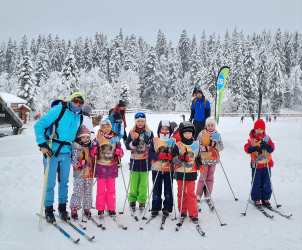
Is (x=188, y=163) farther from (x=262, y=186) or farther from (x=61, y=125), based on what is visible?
(x=61, y=125)

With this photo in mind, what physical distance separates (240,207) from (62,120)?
3834 mm

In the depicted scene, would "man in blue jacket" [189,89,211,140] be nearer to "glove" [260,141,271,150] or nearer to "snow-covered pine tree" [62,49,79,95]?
"glove" [260,141,271,150]

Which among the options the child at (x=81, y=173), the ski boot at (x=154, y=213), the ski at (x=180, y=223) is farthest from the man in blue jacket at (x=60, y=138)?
the ski at (x=180, y=223)

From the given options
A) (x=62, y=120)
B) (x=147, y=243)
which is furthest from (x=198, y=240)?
(x=62, y=120)

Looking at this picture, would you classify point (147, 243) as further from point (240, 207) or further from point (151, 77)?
point (151, 77)

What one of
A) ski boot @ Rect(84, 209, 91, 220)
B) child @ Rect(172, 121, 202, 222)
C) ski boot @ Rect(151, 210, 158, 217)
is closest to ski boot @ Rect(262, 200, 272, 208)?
child @ Rect(172, 121, 202, 222)

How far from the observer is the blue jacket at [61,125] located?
11.9 ft

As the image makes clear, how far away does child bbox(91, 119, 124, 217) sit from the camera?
4.04 metres

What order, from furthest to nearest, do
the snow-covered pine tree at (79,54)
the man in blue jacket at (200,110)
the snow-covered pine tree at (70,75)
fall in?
1. the snow-covered pine tree at (79,54)
2. the snow-covered pine tree at (70,75)
3. the man in blue jacket at (200,110)

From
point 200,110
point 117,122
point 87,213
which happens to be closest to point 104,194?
point 87,213

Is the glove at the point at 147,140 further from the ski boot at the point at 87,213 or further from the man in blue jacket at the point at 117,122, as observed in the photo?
the ski boot at the point at 87,213

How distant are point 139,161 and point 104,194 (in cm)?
88

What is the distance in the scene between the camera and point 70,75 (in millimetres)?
31469

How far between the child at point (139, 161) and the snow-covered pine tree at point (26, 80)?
29.3m
